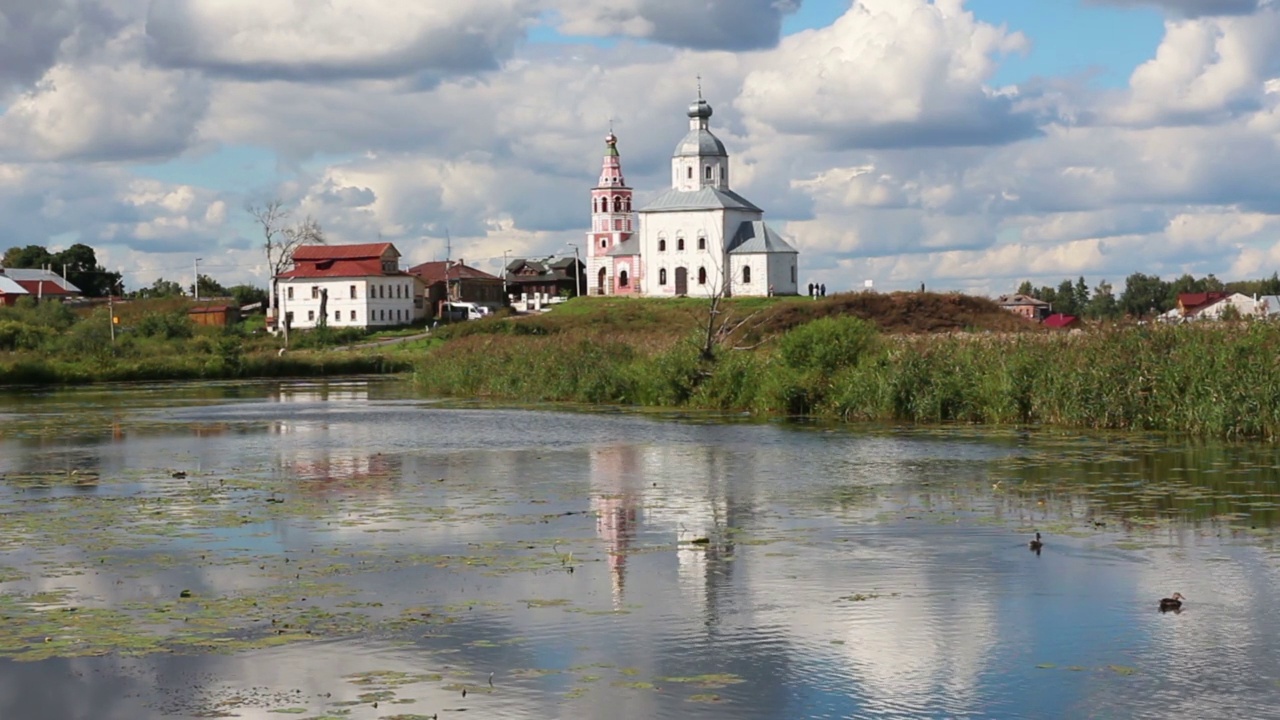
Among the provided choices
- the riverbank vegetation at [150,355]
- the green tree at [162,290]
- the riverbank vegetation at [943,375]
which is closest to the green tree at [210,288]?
the green tree at [162,290]

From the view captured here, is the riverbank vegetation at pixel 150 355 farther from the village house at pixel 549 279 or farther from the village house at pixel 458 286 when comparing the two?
the village house at pixel 549 279

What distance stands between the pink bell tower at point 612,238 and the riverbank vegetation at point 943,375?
7336 cm

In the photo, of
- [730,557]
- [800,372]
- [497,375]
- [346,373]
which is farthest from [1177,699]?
[346,373]

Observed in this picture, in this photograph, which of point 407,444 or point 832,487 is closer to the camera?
point 832,487

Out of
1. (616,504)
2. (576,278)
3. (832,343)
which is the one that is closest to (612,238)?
(576,278)

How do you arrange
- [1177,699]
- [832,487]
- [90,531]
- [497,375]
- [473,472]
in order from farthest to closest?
[497,375]
[473,472]
[832,487]
[90,531]
[1177,699]

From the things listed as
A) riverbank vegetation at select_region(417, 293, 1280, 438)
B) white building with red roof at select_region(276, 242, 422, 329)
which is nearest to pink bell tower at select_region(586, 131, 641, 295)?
white building with red roof at select_region(276, 242, 422, 329)

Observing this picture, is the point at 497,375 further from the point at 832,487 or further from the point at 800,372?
the point at 832,487

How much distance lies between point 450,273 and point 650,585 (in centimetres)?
12630

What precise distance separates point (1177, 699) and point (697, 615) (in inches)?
163

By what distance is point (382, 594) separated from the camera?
46.9 feet

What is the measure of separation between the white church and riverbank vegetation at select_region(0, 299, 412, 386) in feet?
114

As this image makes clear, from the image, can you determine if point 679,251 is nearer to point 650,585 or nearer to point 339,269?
point 339,269

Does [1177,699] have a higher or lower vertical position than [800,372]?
lower
